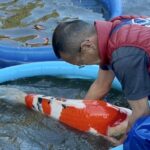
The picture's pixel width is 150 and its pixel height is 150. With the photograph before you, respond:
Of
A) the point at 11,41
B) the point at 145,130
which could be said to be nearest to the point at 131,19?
the point at 145,130

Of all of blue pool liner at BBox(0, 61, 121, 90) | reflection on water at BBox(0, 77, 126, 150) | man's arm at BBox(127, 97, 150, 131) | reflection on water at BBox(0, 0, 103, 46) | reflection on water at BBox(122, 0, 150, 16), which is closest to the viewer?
man's arm at BBox(127, 97, 150, 131)

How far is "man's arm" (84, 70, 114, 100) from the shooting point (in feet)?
11.2

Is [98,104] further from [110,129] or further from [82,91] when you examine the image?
[82,91]

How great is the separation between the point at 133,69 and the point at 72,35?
1.34 feet

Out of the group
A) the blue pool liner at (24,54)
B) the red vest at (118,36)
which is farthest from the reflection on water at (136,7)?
the red vest at (118,36)

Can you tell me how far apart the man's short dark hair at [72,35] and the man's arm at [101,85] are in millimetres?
708

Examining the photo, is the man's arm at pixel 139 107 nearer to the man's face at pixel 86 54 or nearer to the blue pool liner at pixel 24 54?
the man's face at pixel 86 54

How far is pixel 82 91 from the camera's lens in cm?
419

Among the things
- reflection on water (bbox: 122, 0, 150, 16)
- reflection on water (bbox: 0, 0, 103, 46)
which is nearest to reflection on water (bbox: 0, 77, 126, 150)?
reflection on water (bbox: 0, 0, 103, 46)

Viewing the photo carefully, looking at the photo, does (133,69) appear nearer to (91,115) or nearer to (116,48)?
(116,48)

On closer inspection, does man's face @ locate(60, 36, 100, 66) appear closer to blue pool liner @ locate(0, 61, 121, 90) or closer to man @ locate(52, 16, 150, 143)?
man @ locate(52, 16, 150, 143)

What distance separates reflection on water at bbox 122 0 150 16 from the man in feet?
11.2

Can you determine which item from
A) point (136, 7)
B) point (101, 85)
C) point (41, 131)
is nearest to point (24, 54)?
point (41, 131)

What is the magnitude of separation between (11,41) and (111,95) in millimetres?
1766
